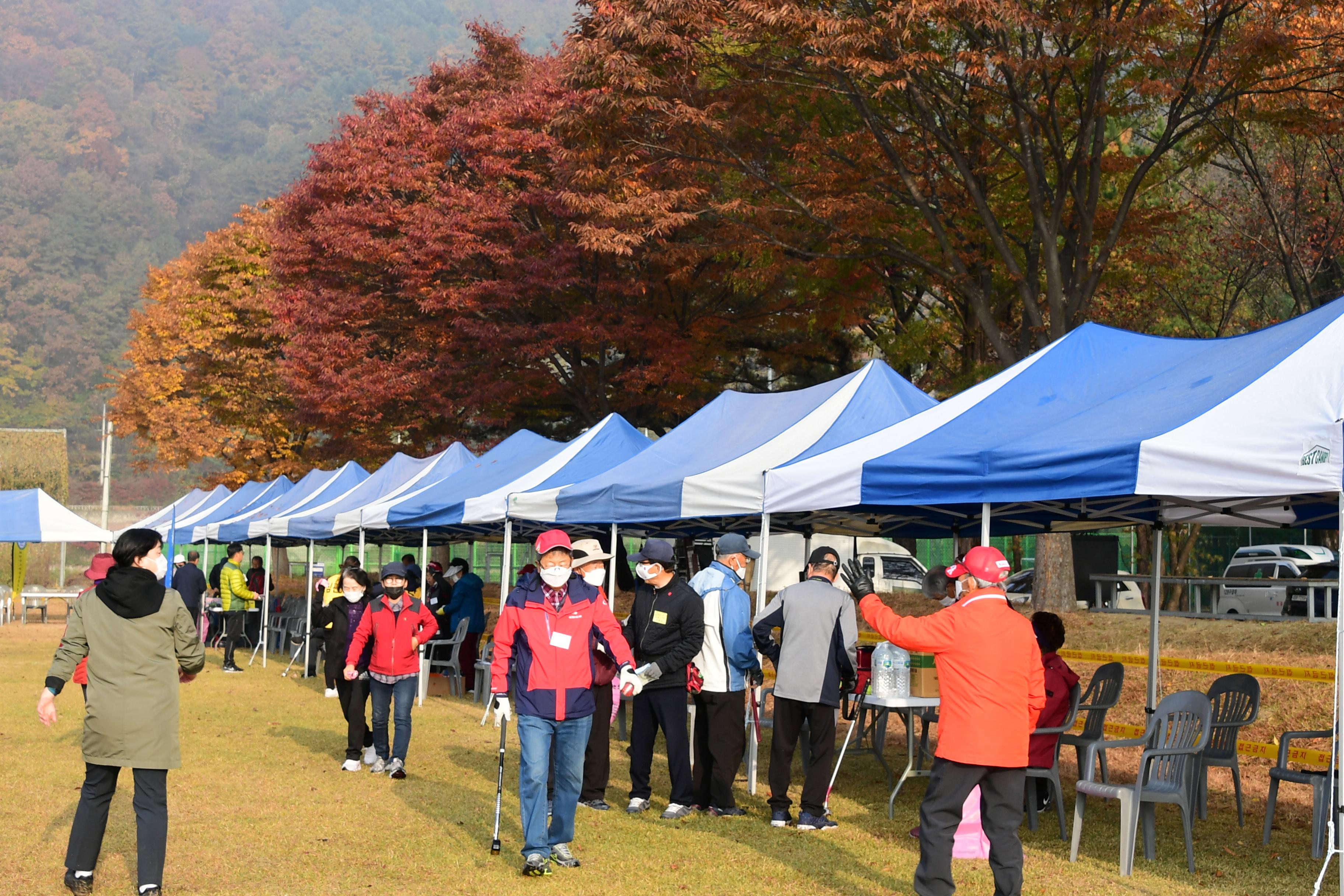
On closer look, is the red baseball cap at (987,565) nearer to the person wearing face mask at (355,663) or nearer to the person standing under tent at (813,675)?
the person standing under tent at (813,675)

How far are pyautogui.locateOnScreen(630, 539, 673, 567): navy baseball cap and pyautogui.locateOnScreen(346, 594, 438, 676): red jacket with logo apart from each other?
243 cm

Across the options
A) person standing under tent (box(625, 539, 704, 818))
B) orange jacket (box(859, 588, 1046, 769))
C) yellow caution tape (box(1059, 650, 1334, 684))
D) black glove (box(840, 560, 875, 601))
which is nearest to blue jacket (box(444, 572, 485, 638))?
yellow caution tape (box(1059, 650, 1334, 684))

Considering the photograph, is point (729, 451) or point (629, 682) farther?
point (729, 451)

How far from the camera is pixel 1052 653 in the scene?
8969 mm

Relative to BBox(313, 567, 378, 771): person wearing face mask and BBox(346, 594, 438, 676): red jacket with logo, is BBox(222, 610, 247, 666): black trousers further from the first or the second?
BBox(346, 594, 438, 676): red jacket with logo

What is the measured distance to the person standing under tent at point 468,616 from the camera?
17.3m

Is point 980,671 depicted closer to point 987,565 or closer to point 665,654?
point 987,565

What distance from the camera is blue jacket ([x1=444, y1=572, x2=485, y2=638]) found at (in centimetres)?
1727

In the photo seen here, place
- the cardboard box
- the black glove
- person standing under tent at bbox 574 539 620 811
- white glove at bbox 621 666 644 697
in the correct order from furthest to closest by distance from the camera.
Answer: person standing under tent at bbox 574 539 620 811 < the cardboard box < white glove at bbox 621 666 644 697 < the black glove

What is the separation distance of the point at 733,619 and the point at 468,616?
8.69 meters

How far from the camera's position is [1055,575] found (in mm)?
18984

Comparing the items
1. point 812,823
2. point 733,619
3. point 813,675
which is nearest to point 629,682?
point 813,675

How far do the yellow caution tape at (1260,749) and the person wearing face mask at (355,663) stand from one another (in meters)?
6.02

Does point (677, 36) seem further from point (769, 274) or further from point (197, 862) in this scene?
point (197, 862)
